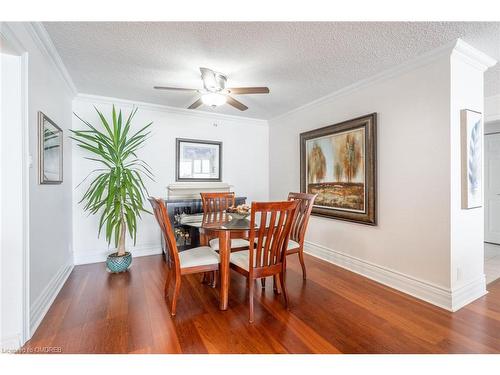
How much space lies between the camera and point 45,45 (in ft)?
6.75

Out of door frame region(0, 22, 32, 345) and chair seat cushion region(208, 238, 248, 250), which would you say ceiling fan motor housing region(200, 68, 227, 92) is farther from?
chair seat cushion region(208, 238, 248, 250)

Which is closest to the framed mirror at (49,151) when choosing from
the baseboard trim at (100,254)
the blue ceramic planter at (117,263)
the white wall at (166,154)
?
the white wall at (166,154)

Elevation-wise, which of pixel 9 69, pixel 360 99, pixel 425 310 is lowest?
pixel 425 310

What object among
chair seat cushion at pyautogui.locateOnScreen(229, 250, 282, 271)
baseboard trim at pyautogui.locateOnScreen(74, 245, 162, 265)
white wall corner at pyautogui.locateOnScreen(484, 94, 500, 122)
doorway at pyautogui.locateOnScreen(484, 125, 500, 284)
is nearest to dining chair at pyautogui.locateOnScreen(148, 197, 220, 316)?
chair seat cushion at pyautogui.locateOnScreen(229, 250, 282, 271)

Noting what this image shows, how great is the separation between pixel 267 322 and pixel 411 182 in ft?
6.49

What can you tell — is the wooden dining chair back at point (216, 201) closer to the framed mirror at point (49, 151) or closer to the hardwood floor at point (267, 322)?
the hardwood floor at point (267, 322)

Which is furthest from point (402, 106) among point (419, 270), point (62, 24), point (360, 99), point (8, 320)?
point (8, 320)

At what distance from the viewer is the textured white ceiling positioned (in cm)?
190

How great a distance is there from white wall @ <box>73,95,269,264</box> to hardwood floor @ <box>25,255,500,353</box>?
38.6 inches

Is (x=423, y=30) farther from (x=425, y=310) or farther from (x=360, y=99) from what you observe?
(x=425, y=310)

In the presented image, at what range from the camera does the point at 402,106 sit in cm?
255

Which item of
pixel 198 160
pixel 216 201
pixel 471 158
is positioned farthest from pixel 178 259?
pixel 471 158

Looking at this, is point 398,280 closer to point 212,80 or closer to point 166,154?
point 212,80
